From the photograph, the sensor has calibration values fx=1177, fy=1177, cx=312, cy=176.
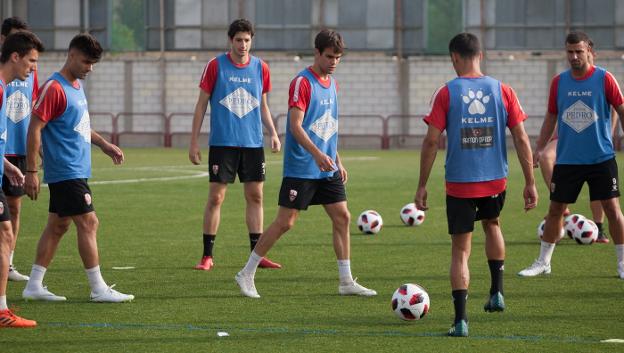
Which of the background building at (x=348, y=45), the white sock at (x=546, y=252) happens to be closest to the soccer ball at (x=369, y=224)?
the white sock at (x=546, y=252)

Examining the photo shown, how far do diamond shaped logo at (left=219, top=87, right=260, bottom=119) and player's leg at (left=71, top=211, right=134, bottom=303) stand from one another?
8.59ft

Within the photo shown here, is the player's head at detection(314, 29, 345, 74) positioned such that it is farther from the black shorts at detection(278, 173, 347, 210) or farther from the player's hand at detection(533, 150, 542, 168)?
the player's hand at detection(533, 150, 542, 168)

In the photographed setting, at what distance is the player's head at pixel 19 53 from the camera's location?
8430 mm

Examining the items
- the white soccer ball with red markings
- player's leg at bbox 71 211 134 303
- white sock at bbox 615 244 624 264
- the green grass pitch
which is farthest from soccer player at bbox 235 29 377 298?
the white soccer ball with red markings

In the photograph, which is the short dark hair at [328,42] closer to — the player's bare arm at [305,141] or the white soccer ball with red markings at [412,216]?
the player's bare arm at [305,141]

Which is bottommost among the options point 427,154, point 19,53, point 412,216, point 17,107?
point 412,216

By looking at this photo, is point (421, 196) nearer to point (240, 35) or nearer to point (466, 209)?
point (466, 209)

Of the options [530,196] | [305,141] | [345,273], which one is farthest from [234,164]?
[530,196]

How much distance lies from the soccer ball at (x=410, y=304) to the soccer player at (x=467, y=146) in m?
0.49

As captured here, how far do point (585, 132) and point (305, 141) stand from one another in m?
2.89

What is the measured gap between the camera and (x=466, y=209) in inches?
328

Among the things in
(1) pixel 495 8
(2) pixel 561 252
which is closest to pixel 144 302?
(2) pixel 561 252

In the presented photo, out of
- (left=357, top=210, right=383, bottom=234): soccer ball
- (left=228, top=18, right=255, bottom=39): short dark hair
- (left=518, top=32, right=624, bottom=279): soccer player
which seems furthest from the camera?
(left=357, top=210, right=383, bottom=234): soccer ball

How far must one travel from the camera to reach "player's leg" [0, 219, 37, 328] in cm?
835
